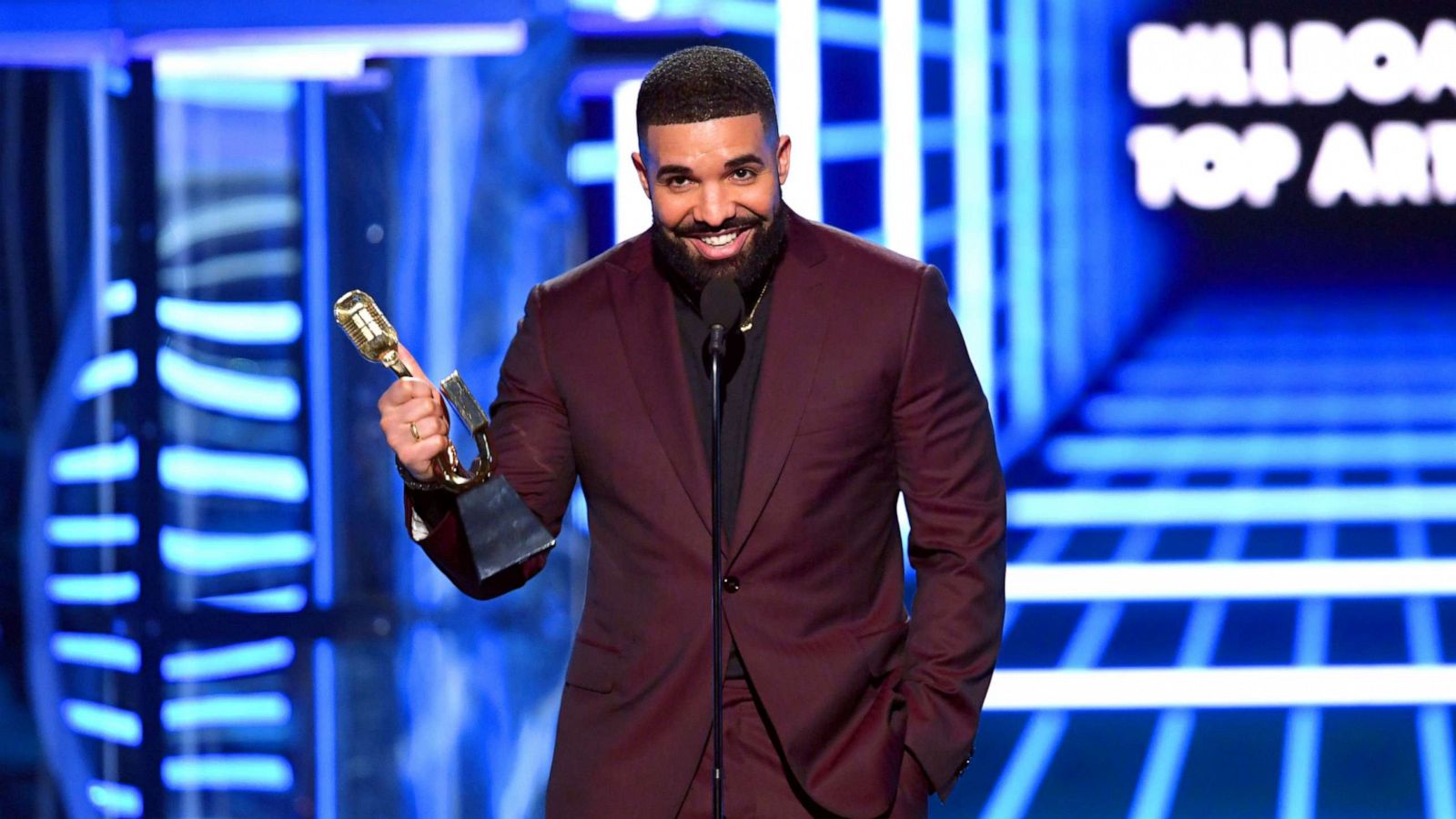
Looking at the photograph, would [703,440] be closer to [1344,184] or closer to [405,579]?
[405,579]

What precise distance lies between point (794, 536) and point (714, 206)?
407 mm

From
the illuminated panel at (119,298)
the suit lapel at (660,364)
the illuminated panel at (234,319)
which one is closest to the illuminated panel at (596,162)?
the illuminated panel at (234,319)

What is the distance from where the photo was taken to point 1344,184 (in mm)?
4082

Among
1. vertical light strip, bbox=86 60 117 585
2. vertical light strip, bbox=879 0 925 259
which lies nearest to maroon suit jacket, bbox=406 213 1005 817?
vertical light strip, bbox=879 0 925 259

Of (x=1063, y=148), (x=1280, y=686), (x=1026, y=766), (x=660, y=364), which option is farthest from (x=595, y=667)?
(x=1280, y=686)

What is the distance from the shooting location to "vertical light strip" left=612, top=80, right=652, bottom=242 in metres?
4.09

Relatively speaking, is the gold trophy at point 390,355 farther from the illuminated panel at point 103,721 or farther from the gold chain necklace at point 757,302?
the illuminated panel at point 103,721

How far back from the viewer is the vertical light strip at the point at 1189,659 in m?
4.10

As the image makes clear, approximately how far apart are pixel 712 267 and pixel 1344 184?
2473 millimetres

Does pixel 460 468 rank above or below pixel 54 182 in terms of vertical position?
below

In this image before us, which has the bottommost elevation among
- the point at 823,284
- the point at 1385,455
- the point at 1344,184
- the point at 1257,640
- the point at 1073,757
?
the point at 1073,757

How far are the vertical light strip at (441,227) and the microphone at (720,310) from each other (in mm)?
2257

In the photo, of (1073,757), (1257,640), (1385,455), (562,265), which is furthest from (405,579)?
(1385,455)

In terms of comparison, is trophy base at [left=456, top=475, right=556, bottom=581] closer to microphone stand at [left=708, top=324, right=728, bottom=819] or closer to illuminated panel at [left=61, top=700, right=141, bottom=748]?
microphone stand at [left=708, top=324, right=728, bottom=819]
